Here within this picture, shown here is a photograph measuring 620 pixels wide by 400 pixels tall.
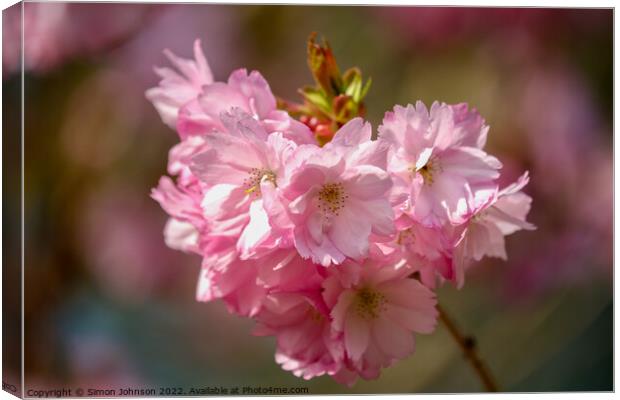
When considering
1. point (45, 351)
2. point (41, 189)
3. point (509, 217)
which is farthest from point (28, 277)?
point (509, 217)

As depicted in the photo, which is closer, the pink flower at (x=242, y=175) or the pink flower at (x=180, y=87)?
the pink flower at (x=242, y=175)

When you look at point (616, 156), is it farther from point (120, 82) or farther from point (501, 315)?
point (120, 82)

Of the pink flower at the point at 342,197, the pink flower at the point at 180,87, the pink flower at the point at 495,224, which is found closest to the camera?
the pink flower at the point at 342,197

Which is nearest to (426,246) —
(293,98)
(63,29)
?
(63,29)

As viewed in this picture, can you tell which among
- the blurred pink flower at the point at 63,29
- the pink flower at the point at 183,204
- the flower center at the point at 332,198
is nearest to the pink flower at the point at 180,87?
the pink flower at the point at 183,204

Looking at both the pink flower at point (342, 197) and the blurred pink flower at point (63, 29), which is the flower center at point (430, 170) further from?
the blurred pink flower at point (63, 29)
